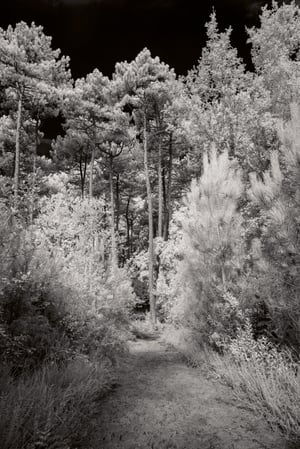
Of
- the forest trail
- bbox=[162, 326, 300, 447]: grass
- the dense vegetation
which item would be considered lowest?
the forest trail

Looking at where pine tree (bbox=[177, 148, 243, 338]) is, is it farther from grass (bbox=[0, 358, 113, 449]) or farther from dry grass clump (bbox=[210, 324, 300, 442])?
grass (bbox=[0, 358, 113, 449])

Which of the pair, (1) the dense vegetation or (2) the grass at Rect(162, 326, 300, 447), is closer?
(2) the grass at Rect(162, 326, 300, 447)

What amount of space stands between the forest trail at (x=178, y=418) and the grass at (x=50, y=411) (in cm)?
28

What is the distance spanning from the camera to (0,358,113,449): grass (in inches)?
105

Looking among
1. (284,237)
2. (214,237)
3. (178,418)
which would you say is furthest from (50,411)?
(214,237)

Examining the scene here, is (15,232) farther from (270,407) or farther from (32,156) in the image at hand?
(32,156)

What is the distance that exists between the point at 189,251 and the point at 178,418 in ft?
13.2

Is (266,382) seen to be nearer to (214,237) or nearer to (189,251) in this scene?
(214,237)

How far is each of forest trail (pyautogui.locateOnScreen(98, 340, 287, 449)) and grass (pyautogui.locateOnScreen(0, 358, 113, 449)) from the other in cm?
28

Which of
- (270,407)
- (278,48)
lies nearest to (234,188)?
(270,407)

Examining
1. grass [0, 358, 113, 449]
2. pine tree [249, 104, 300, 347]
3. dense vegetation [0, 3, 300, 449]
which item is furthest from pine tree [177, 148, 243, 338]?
grass [0, 358, 113, 449]

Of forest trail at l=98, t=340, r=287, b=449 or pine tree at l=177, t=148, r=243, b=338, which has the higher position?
pine tree at l=177, t=148, r=243, b=338

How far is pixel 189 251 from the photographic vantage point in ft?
24.0

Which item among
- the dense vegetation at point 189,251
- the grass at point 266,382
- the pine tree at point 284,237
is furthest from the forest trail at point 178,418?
the pine tree at point 284,237
